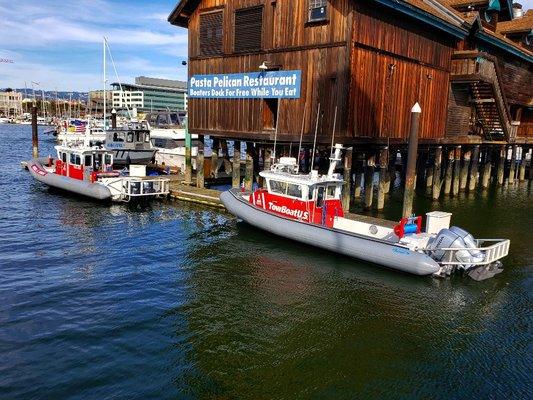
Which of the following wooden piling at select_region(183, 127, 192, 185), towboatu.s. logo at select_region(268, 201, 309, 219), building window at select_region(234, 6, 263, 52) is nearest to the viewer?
towboatu.s. logo at select_region(268, 201, 309, 219)

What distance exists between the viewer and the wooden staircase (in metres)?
27.2

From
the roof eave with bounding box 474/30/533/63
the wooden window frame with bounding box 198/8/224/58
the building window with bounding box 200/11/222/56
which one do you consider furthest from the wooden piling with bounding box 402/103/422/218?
the roof eave with bounding box 474/30/533/63

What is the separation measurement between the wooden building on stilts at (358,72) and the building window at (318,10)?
0.15 ft

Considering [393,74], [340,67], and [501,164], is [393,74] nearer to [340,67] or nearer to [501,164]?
[340,67]

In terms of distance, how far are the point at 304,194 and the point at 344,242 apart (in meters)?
2.74

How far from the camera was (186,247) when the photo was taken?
62.5 feet

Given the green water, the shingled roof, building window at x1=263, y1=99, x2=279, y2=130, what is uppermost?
the shingled roof

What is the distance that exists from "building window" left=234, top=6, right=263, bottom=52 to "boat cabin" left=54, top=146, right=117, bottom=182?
10.1 meters

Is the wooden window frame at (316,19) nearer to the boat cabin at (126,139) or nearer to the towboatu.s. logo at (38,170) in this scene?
the towboatu.s. logo at (38,170)

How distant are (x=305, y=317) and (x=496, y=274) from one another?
7.70 metres

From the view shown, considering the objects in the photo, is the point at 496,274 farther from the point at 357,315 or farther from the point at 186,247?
the point at 186,247

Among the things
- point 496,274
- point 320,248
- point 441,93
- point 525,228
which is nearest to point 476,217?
point 525,228

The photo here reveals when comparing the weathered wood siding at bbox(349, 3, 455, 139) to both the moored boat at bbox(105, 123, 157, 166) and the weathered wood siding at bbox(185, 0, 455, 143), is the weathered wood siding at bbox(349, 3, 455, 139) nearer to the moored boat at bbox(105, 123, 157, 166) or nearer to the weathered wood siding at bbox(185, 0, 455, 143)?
the weathered wood siding at bbox(185, 0, 455, 143)

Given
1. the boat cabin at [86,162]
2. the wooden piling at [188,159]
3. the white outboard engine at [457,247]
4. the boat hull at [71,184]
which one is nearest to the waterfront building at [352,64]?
the wooden piling at [188,159]
